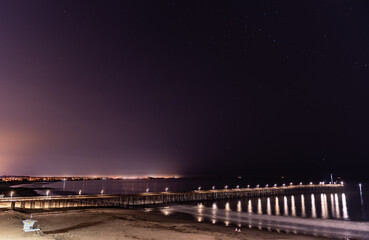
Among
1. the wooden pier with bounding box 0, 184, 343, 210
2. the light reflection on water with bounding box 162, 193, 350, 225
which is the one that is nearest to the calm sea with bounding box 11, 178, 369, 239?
the light reflection on water with bounding box 162, 193, 350, 225

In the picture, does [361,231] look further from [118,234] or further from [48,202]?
[48,202]

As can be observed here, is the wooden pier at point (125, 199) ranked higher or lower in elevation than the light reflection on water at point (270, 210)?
higher

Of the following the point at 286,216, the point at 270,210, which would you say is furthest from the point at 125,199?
the point at 286,216

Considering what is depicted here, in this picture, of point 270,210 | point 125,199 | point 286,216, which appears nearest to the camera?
point 286,216

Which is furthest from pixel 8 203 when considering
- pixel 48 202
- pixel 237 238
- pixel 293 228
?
pixel 293 228

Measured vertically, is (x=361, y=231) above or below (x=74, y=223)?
below

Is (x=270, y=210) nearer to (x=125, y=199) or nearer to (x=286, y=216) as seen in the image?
(x=286, y=216)

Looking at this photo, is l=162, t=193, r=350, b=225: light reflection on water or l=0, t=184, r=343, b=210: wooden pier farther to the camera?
l=162, t=193, r=350, b=225: light reflection on water

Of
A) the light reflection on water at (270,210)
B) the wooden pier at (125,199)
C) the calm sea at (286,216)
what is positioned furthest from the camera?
the light reflection on water at (270,210)

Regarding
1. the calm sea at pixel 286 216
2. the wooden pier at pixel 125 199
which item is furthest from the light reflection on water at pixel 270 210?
the wooden pier at pixel 125 199

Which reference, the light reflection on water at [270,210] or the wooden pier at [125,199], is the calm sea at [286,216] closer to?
the light reflection on water at [270,210]

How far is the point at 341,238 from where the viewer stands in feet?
105

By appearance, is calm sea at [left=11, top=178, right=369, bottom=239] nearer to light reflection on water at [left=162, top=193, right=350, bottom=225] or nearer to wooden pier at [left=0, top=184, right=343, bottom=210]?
light reflection on water at [left=162, top=193, right=350, bottom=225]

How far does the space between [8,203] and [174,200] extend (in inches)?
1538
